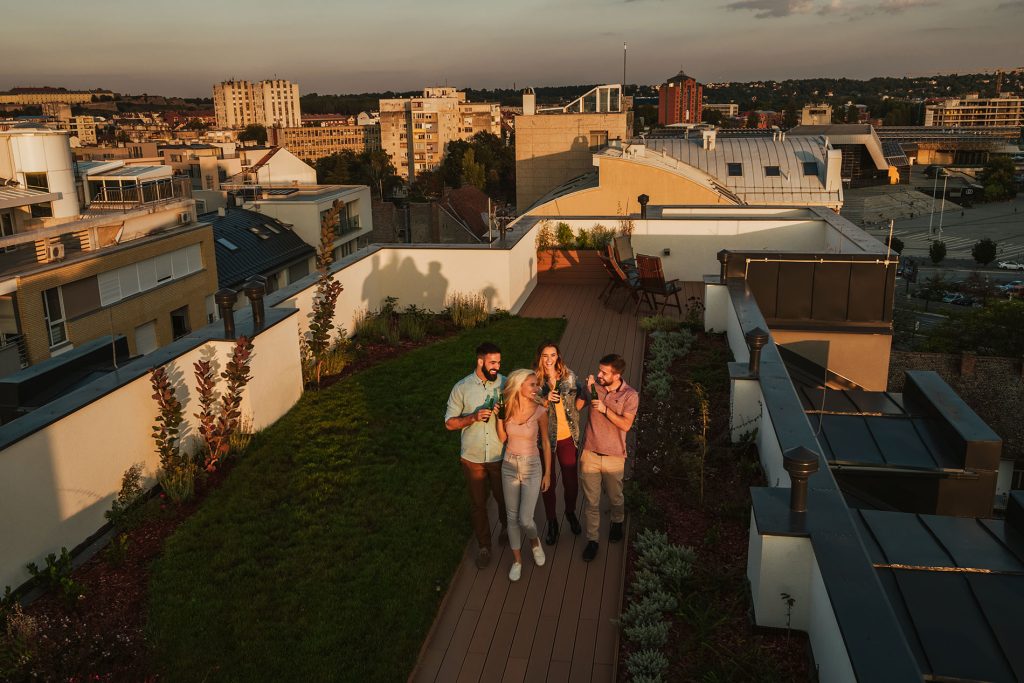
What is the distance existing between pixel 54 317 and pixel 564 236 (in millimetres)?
19051

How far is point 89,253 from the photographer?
87.2 feet

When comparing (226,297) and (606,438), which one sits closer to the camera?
(606,438)

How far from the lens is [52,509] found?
197 inches

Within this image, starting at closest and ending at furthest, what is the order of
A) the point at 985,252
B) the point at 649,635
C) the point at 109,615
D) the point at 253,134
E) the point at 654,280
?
the point at 649,635 < the point at 109,615 < the point at 654,280 < the point at 985,252 < the point at 253,134

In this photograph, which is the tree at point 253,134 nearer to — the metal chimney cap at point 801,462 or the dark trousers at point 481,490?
the dark trousers at point 481,490

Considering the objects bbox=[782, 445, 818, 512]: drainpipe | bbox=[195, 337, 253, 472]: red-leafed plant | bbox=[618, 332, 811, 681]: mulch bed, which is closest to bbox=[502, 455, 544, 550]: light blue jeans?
bbox=[618, 332, 811, 681]: mulch bed

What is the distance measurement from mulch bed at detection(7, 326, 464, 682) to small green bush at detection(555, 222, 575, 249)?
8.40 metres

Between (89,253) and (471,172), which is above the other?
(89,253)

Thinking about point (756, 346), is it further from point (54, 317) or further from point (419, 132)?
point (419, 132)

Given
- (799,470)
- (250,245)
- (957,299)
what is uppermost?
(799,470)

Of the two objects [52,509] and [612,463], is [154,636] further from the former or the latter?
[612,463]

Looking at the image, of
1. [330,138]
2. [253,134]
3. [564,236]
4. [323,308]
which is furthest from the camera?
[330,138]

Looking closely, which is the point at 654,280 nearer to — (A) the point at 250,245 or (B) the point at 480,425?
A: (B) the point at 480,425

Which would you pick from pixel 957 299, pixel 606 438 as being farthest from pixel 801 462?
pixel 957 299
